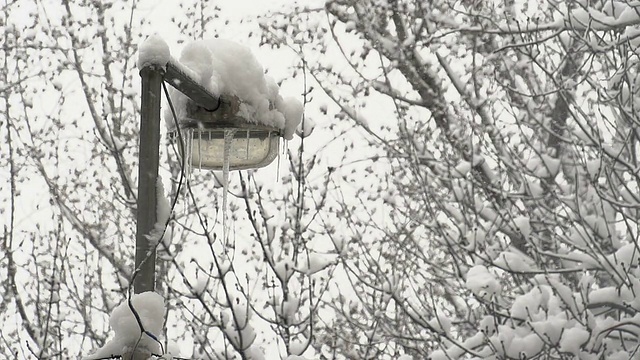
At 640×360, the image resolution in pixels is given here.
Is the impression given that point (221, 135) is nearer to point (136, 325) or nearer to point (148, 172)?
point (148, 172)

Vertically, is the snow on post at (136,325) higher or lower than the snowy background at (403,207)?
lower

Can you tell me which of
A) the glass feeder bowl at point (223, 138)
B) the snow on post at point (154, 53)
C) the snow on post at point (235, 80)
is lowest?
the snow on post at point (154, 53)

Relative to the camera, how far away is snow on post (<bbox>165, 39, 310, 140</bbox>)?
2812mm

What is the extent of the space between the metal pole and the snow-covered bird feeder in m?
0.29

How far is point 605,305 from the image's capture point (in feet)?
16.6

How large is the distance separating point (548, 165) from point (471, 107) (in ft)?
4.69

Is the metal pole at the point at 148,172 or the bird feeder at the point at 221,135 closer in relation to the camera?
the metal pole at the point at 148,172

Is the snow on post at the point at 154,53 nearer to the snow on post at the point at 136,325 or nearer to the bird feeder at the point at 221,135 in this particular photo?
the bird feeder at the point at 221,135

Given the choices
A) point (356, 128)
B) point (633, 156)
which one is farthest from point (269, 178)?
point (633, 156)

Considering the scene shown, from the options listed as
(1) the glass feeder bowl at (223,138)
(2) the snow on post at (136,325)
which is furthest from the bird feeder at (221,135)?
(2) the snow on post at (136,325)

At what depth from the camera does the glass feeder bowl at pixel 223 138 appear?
2885 millimetres

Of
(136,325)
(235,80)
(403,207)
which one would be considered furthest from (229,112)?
(403,207)

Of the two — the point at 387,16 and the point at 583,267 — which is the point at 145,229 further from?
the point at 387,16

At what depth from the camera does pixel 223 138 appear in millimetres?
2994
